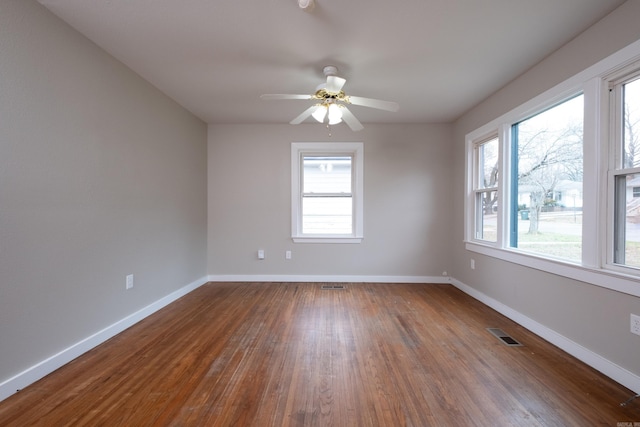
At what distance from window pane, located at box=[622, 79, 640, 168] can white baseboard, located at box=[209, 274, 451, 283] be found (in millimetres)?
2728

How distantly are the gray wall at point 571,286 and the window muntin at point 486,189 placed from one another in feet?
1.03

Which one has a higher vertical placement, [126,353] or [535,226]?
[535,226]

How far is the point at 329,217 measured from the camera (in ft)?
14.2

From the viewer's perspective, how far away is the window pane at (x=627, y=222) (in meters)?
1.75

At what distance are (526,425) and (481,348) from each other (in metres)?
0.82

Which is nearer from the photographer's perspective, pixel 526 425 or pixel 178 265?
pixel 526 425

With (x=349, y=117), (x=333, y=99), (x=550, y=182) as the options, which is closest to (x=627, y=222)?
(x=550, y=182)

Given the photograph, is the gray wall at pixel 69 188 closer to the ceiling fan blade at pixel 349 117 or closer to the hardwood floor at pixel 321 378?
the hardwood floor at pixel 321 378

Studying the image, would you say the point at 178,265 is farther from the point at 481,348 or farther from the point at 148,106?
the point at 481,348

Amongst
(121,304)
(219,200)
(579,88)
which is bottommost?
(121,304)

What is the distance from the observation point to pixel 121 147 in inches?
97.7

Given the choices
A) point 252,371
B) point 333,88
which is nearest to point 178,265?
point 252,371

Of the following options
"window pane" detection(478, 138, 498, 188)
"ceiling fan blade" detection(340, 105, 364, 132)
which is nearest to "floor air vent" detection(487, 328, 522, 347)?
"window pane" detection(478, 138, 498, 188)

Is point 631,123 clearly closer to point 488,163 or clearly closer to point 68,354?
point 488,163
